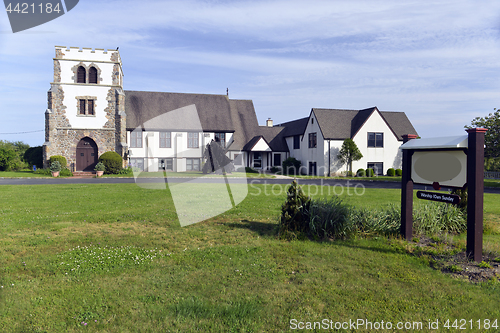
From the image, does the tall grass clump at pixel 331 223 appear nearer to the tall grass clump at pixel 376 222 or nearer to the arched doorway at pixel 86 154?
the tall grass clump at pixel 376 222

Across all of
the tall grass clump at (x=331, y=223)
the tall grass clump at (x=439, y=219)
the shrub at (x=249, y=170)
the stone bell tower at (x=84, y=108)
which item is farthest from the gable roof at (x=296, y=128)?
the tall grass clump at (x=331, y=223)

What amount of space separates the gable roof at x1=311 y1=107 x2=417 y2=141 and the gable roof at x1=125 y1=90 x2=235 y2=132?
41.7 feet

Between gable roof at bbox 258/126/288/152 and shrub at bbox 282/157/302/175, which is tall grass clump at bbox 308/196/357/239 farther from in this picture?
gable roof at bbox 258/126/288/152

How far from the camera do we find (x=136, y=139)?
41.4m

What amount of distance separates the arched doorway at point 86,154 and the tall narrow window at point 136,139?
4337mm

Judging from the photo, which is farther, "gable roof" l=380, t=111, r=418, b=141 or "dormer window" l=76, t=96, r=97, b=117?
"gable roof" l=380, t=111, r=418, b=141

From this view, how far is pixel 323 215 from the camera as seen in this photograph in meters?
8.82

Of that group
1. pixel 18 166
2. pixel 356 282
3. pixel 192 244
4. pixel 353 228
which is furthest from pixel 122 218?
pixel 18 166

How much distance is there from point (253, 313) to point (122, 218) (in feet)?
26.2

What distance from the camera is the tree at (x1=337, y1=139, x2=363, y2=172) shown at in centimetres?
3800

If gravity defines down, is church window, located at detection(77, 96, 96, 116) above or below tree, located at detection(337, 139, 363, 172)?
above

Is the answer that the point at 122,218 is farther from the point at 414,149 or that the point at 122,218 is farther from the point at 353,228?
the point at 414,149

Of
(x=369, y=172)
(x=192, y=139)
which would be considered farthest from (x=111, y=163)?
(x=369, y=172)

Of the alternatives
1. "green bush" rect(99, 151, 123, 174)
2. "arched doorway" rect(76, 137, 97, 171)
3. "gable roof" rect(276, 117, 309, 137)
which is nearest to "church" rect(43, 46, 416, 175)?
"arched doorway" rect(76, 137, 97, 171)
